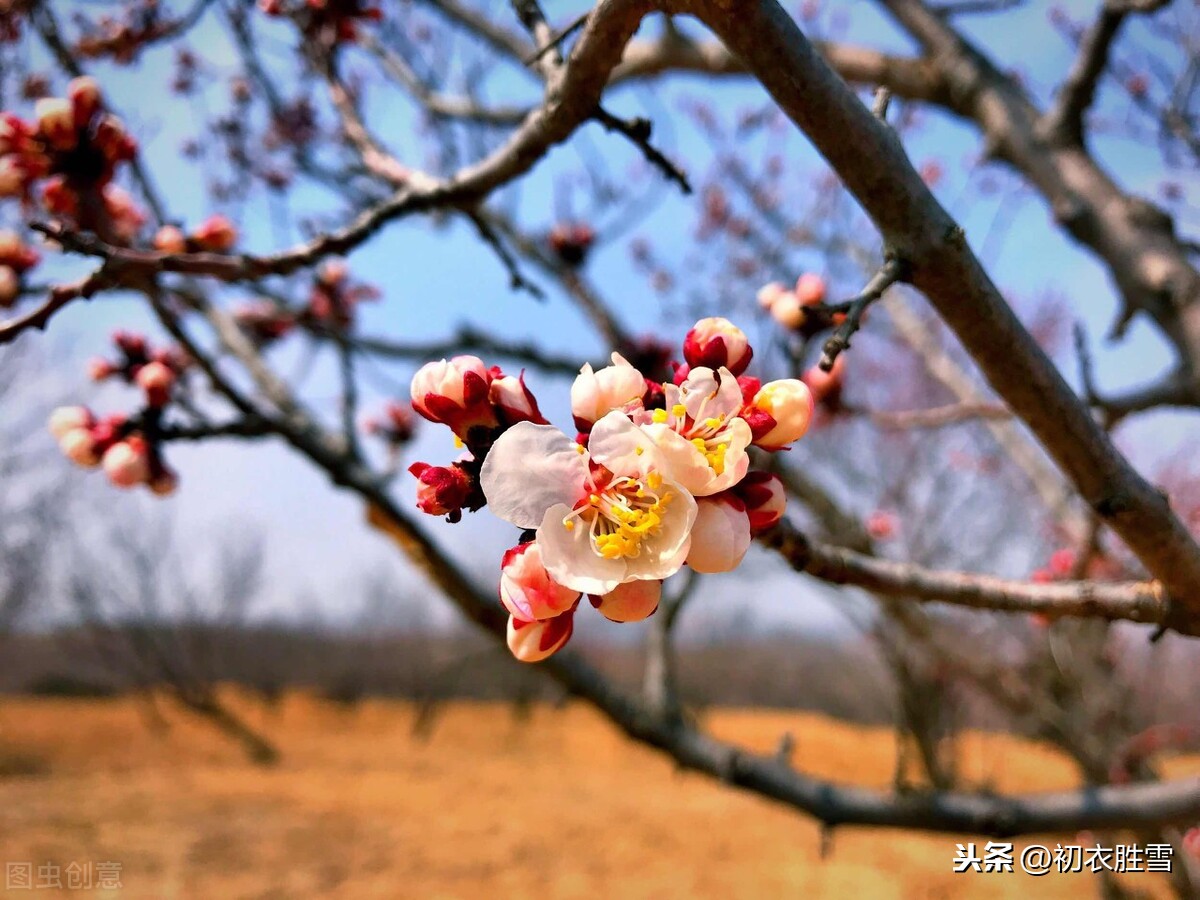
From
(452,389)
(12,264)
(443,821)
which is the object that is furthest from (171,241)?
(443,821)

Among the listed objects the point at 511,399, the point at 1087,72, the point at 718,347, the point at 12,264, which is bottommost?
the point at 511,399

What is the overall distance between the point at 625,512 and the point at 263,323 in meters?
2.82

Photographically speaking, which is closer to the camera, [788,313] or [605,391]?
[605,391]

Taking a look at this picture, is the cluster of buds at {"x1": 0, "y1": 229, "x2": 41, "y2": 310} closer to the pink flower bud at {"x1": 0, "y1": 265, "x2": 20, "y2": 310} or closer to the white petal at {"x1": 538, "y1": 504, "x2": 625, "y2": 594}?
the pink flower bud at {"x1": 0, "y1": 265, "x2": 20, "y2": 310}

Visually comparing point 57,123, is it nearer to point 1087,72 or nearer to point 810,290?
point 810,290

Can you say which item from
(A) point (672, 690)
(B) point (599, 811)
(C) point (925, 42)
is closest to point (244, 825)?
(B) point (599, 811)

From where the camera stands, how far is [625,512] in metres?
0.65

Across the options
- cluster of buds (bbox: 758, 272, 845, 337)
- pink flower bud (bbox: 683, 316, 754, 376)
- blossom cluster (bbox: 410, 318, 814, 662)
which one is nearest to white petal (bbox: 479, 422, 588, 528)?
blossom cluster (bbox: 410, 318, 814, 662)

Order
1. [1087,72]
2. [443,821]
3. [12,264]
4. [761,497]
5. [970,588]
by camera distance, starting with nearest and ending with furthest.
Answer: [761,497]
[970,588]
[12,264]
[1087,72]
[443,821]

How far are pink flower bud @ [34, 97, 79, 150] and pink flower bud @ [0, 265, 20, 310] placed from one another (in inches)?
13.6

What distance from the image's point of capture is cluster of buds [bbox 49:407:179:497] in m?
1.42

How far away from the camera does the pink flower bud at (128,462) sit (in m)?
1.42

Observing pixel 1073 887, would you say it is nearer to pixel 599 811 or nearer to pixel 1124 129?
pixel 599 811

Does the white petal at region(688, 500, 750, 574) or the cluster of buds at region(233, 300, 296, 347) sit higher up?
the cluster of buds at region(233, 300, 296, 347)
